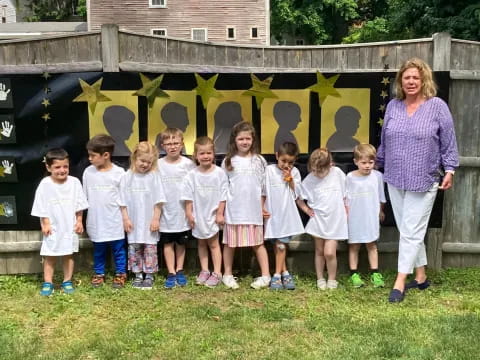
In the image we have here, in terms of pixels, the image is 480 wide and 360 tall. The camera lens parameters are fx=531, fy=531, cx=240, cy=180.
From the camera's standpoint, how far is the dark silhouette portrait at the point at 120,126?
4.92 meters

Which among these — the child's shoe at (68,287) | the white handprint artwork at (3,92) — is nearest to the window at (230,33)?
the white handprint artwork at (3,92)

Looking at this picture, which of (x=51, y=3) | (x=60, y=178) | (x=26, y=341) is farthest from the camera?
(x=51, y=3)

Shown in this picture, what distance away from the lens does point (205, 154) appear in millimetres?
4645

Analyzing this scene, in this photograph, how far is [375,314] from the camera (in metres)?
4.04

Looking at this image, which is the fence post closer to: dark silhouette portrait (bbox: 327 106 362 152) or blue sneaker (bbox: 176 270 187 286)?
blue sneaker (bbox: 176 270 187 286)

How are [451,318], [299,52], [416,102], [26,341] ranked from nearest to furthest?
1. [26,341]
2. [451,318]
3. [416,102]
4. [299,52]

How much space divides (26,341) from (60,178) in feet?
4.88

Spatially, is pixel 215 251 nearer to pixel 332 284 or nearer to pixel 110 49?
pixel 332 284

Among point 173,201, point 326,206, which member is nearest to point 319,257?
point 326,206

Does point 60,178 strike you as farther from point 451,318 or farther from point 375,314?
point 451,318

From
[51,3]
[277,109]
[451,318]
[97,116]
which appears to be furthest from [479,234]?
[51,3]

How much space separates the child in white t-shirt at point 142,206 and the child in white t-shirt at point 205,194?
0.89 feet

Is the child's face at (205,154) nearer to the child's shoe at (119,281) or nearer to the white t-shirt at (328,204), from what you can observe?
the white t-shirt at (328,204)

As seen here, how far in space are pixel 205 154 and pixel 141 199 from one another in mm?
691
